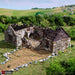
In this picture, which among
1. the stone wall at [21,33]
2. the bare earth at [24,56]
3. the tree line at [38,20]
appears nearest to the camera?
the bare earth at [24,56]

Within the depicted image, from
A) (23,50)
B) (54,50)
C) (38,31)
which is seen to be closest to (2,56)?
(23,50)

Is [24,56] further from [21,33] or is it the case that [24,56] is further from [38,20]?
[38,20]

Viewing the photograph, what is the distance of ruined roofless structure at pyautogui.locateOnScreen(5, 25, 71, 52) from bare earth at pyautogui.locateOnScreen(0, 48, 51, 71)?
138cm

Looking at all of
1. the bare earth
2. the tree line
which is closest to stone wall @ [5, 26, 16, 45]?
the bare earth

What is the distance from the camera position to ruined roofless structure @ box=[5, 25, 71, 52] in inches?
919

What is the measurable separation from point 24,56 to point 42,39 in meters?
6.11

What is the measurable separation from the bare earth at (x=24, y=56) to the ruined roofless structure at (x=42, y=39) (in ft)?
4.53

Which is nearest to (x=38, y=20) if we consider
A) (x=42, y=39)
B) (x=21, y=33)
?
(x=21, y=33)

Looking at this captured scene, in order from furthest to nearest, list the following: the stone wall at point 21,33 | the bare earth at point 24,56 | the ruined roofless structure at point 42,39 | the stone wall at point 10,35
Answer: the stone wall at point 10,35
the stone wall at point 21,33
the ruined roofless structure at point 42,39
the bare earth at point 24,56

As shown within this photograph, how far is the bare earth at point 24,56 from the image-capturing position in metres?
19.4

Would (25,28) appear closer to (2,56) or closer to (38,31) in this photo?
(38,31)

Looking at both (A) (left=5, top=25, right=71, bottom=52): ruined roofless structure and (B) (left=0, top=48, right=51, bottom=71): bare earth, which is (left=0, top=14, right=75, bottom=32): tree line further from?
(B) (left=0, top=48, right=51, bottom=71): bare earth

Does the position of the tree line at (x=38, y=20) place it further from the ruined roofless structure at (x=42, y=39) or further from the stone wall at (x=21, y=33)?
the stone wall at (x=21, y=33)

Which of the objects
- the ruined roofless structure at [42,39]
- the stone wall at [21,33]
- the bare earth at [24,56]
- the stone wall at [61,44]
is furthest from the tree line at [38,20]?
the bare earth at [24,56]
